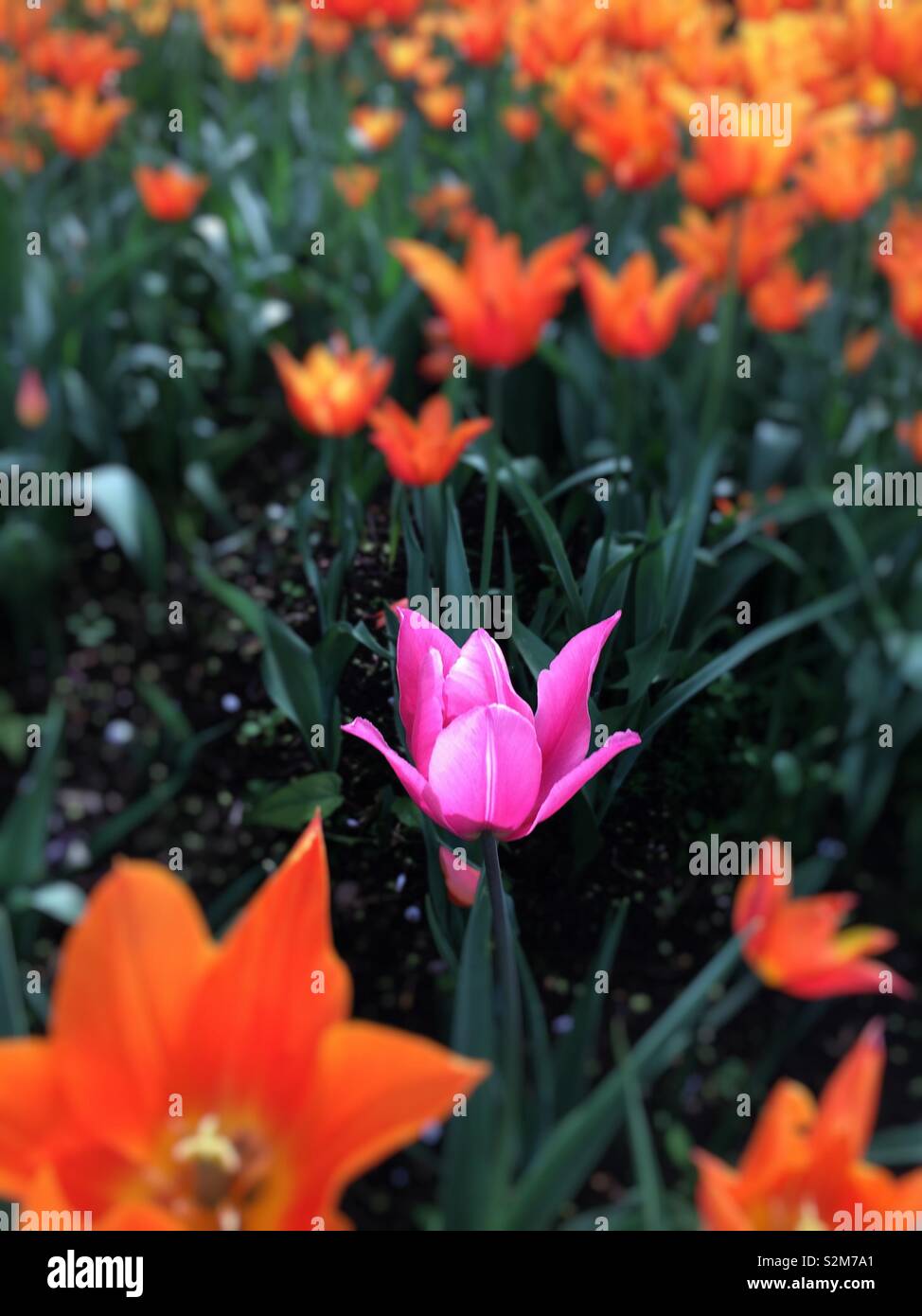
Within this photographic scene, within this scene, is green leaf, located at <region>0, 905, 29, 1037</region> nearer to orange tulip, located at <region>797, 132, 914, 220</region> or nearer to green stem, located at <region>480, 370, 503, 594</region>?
green stem, located at <region>480, 370, 503, 594</region>

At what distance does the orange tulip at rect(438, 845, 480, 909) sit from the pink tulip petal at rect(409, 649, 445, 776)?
1.5 inches

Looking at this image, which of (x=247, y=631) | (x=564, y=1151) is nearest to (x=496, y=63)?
(x=247, y=631)

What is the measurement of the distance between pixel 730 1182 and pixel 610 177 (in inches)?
46.6

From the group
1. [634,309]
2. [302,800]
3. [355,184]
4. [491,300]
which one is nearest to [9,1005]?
[302,800]

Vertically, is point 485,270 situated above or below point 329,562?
above

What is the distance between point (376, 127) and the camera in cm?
159

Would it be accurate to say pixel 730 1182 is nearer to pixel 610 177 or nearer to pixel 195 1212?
pixel 195 1212

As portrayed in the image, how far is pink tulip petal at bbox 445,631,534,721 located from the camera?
36cm

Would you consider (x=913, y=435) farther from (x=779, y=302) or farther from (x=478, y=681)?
(x=478, y=681)

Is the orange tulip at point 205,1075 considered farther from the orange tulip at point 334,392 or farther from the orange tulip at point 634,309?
the orange tulip at point 634,309

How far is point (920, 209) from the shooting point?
134cm

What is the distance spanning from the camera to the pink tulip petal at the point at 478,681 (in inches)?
14.0

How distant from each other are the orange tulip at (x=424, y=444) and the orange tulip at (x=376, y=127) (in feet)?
3.96

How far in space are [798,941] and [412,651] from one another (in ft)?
0.62
